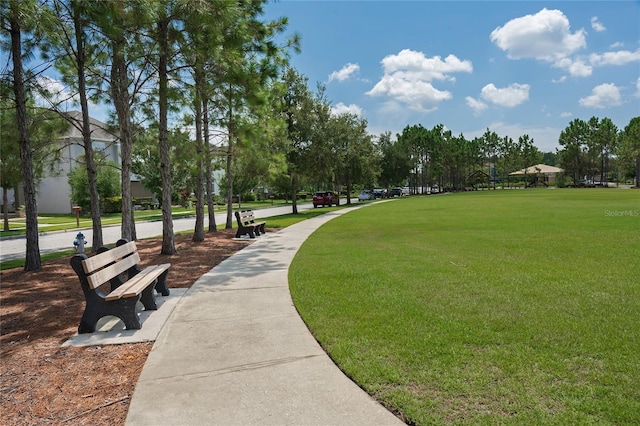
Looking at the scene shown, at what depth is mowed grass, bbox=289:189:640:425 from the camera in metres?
3.12

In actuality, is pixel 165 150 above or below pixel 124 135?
below

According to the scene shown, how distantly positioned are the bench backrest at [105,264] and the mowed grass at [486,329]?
2453 millimetres

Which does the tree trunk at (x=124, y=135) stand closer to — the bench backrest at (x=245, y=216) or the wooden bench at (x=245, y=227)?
the wooden bench at (x=245, y=227)

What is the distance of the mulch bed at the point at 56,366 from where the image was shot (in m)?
3.33

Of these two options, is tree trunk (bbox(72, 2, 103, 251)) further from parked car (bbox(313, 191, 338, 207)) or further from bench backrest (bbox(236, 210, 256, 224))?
parked car (bbox(313, 191, 338, 207))

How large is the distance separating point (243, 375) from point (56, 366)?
2.00 meters

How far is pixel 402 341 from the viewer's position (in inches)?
171

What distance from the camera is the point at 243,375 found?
3.70 metres

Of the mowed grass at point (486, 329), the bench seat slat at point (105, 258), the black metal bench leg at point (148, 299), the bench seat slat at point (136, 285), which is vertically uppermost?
the bench seat slat at point (105, 258)

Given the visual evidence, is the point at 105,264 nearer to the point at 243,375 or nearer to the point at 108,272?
the point at 108,272

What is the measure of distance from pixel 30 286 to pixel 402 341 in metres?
7.34

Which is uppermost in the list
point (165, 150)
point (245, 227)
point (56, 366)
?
point (165, 150)

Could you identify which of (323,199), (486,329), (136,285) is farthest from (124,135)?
(323,199)

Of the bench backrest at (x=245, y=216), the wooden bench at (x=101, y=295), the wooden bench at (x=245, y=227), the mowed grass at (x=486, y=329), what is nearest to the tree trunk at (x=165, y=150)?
the wooden bench at (x=245, y=227)
